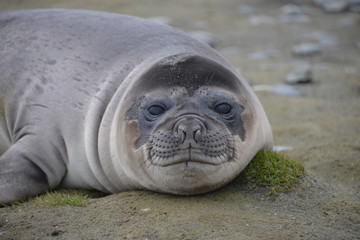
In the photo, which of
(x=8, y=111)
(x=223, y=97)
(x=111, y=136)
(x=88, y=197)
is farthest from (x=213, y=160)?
(x=8, y=111)

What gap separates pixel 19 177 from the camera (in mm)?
3662

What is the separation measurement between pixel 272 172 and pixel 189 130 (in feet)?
2.73

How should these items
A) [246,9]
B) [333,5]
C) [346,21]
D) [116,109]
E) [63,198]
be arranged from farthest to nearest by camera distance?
[246,9] < [333,5] < [346,21] < [116,109] < [63,198]

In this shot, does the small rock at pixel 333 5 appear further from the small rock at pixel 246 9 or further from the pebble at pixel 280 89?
the pebble at pixel 280 89

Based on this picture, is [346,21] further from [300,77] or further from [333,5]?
[300,77]

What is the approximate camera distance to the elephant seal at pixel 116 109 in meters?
3.17

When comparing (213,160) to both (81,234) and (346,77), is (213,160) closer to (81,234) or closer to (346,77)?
(81,234)

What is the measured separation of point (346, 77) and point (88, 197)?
6.22 m

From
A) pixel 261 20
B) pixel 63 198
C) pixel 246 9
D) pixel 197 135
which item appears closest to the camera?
pixel 197 135

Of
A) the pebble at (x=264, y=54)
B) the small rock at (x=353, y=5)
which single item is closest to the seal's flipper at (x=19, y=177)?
the pebble at (x=264, y=54)

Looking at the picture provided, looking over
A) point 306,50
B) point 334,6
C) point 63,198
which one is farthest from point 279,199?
point 334,6

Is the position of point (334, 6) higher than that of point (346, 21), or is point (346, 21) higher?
point (334, 6)

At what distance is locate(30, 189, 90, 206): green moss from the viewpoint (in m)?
3.43

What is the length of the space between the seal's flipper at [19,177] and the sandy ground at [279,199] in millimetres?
163
